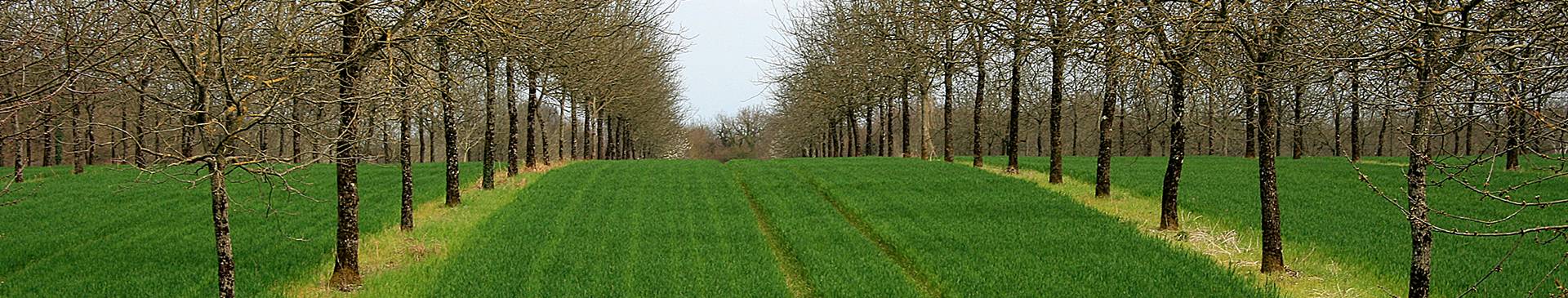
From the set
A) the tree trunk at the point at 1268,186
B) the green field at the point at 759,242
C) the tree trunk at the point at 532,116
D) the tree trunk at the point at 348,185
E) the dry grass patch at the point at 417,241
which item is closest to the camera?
the tree trunk at the point at 348,185

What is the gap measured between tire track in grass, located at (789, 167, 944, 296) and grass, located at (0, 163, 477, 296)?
19.6 ft

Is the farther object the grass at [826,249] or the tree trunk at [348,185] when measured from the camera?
the grass at [826,249]

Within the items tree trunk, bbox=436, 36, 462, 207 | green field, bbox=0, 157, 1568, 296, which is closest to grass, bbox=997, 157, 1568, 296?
green field, bbox=0, 157, 1568, 296

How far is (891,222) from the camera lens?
15.0 m

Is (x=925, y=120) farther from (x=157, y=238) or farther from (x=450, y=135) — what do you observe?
(x=157, y=238)

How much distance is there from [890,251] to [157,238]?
10.8m

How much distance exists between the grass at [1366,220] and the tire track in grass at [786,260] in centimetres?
539

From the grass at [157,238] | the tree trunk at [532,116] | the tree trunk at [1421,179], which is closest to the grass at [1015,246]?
the tree trunk at [1421,179]

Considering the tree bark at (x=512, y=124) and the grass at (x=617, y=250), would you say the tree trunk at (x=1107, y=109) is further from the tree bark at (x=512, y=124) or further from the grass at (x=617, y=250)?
the tree bark at (x=512, y=124)

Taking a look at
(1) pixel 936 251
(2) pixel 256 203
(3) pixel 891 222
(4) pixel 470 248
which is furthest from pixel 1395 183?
(2) pixel 256 203

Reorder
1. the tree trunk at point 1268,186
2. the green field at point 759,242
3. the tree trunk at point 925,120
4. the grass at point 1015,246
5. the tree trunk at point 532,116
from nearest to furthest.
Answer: the grass at point 1015,246 → the green field at point 759,242 → the tree trunk at point 1268,186 → the tree trunk at point 532,116 → the tree trunk at point 925,120

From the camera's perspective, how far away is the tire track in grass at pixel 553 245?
10.2 m

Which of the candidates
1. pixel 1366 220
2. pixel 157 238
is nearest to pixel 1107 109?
pixel 1366 220

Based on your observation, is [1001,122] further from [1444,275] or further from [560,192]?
[1444,275]
